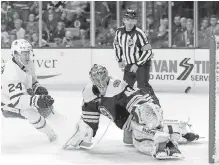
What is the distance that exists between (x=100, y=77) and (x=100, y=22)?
210 inches

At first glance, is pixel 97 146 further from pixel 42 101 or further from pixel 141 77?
pixel 141 77

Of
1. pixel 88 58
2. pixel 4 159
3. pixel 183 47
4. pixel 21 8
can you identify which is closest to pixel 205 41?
pixel 183 47

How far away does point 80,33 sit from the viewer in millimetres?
9062

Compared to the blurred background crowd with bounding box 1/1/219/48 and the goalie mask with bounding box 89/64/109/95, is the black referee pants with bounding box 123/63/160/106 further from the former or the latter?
the blurred background crowd with bounding box 1/1/219/48

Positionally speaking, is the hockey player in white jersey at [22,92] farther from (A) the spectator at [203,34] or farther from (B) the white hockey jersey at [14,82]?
(A) the spectator at [203,34]

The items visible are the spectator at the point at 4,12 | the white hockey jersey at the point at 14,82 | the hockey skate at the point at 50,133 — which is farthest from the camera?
the spectator at the point at 4,12

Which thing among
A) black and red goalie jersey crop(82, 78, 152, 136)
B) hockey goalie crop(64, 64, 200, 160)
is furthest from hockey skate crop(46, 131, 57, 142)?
black and red goalie jersey crop(82, 78, 152, 136)

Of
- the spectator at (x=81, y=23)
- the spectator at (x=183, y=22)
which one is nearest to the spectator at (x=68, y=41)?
the spectator at (x=81, y=23)

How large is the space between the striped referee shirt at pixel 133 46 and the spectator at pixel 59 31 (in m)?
3.87

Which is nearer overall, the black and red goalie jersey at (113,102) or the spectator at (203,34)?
the black and red goalie jersey at (113,102)

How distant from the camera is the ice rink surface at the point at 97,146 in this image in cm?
374

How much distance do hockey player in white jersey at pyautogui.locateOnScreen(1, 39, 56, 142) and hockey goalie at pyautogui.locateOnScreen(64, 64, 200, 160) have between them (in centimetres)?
29

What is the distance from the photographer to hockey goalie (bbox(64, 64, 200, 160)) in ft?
12.0

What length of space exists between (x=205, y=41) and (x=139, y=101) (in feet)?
15.7
